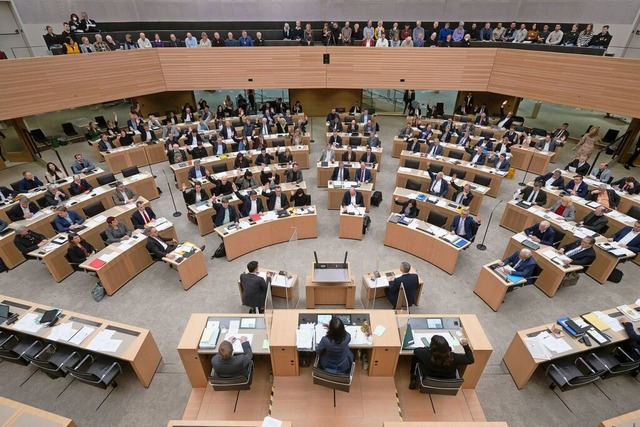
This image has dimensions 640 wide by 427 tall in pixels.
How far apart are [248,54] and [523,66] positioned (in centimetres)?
1337

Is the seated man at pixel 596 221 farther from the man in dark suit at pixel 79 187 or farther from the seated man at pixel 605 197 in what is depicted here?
the man in dark suit at pixel 79 187

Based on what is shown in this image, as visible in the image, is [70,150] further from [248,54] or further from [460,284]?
[460,284]

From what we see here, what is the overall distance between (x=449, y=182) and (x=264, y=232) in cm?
636

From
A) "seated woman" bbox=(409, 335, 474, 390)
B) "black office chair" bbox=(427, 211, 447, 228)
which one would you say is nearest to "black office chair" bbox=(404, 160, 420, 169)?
"black office chair" bbox=(427, 211, 447, 228)

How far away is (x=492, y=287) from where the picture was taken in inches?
302

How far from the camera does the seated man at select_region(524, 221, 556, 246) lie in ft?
27.7

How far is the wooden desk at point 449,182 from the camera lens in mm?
10735

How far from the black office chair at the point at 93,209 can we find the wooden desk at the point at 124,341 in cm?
371

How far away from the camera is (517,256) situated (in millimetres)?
7730

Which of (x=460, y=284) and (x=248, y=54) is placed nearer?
(x=460, y=284)

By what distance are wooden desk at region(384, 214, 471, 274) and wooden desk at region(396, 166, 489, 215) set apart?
2.72 meters

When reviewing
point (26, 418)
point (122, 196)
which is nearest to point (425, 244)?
point (26, 418)

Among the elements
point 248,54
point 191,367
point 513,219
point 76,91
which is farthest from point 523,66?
point 76,91

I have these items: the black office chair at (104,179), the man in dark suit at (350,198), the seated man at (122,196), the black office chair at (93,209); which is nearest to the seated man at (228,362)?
the man in dark suit at (350,198)
